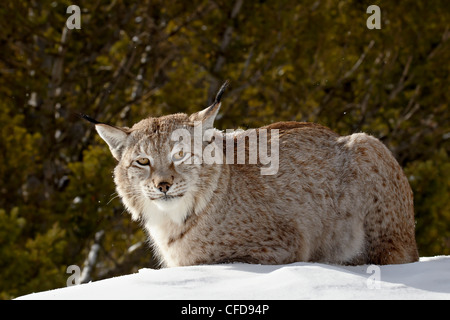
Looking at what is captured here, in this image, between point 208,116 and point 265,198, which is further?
point 265,198

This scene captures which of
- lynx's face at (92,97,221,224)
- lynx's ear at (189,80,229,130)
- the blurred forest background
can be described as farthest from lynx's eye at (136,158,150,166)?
the blurred forest background

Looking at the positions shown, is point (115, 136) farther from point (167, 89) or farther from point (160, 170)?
point (167, 89)

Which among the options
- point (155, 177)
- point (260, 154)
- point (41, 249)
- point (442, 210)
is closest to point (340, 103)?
point (442, 210)

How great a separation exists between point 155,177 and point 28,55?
699 centimetres

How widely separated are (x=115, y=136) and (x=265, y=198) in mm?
1301

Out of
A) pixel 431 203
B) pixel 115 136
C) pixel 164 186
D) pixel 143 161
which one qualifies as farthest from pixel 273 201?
pixel 431 203

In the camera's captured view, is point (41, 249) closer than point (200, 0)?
Yes

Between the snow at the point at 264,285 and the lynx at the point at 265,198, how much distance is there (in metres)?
0.50

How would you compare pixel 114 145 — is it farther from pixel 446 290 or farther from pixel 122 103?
pixel 122 103

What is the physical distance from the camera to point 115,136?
5.32m

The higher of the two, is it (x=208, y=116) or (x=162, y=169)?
(x=208, y=116)

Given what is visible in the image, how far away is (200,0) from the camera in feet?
40.6

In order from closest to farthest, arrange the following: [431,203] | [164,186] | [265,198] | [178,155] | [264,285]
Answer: [264,285]
[164,186]
[178,155]
[265,198]
[431,203]

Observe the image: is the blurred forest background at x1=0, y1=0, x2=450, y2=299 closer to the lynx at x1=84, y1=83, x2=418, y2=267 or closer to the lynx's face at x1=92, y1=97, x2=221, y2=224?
the lynx's face at x1=92, y1=97, x2=221, y2=224
